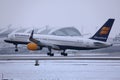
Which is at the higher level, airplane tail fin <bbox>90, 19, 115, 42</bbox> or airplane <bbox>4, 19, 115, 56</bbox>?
airplane tail fin <bbox>90, 19, 115, 42</bbox>

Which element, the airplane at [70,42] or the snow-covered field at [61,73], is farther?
the airplane at [70,42]

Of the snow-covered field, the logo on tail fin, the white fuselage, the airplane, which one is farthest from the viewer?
the logo on tail fin

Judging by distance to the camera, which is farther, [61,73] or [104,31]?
[104,31]

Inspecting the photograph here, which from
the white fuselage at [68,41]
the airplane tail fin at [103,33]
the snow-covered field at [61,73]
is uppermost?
the airplane tail fin at [103,33]

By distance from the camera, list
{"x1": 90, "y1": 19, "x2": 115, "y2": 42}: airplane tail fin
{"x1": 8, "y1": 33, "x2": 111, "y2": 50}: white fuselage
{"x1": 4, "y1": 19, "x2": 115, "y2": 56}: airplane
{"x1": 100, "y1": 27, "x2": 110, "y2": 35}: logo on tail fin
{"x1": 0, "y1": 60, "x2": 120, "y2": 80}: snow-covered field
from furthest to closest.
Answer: {"x1": 100, "y1": 27, "x2": 110, "y2": 35}: logo on tail fin
{"x1": 90, "y1": 19, "x2": 115, "y2": 42}: airplane tail fin
{"x1": 4, "y1": 19, "x2": 115, "y2": 56}: airplane
{"x1": 8, "y1": 33, "x2": 111, "y2": 50}: white fuselage
{"x1": 0, "y1": 60, "x2": 120, "y2": 80}: snow-covered field

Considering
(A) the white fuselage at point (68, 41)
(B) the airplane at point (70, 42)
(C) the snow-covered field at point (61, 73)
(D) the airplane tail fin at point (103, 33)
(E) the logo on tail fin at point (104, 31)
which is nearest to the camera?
(C) the snow-covered field at point (61, 73)

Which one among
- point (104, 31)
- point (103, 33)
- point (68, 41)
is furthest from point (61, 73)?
point (104, 31)

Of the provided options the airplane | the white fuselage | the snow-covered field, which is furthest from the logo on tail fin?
the snow-covered field

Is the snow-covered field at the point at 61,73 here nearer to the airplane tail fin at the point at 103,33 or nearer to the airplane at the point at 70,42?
the airplane at the point at 70,42

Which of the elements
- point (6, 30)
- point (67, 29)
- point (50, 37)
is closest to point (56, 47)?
point (50, 37)

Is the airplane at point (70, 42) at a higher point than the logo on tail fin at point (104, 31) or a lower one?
lower

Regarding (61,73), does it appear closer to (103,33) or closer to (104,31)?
(103,33)

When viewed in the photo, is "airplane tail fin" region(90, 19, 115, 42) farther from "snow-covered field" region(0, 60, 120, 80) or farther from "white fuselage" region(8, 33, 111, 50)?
"snow-covered field" region(0, 60, 120, 80)

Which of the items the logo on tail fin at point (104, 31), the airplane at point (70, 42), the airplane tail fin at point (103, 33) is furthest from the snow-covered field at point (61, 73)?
the logo on tail fin at point (104, 31)
